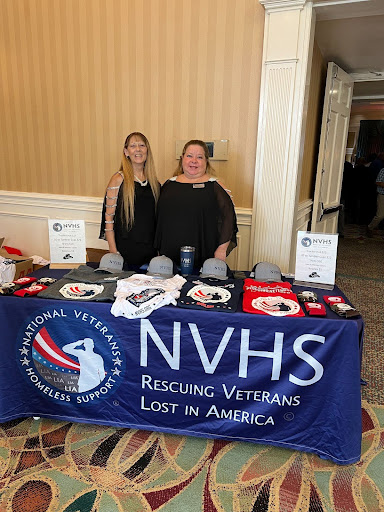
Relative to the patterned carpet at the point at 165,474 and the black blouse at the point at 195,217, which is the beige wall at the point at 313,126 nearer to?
the black blouse at the point at 195,217

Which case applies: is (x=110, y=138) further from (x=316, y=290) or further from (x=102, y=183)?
(x=316, y=290)

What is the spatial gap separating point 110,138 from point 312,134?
1872 millimetres

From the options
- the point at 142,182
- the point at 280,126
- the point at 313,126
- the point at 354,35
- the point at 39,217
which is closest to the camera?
the point at 142,182

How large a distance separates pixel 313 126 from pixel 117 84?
72.5 inches

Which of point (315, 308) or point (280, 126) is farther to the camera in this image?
point (280, 126)

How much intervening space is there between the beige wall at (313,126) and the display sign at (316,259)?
174cm

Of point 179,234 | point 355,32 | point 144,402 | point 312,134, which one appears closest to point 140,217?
point 179,234

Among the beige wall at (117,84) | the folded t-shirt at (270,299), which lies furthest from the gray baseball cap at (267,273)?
the beige wall at (117,84)

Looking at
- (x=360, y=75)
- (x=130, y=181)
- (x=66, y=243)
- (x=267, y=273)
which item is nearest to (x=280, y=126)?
(x=130, y=181)

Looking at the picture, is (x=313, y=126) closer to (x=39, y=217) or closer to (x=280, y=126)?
(x=280, y=126)

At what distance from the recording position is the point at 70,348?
5.53 ft

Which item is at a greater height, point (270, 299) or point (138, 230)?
point (138, 230)

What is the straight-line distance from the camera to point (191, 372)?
1.64 metres

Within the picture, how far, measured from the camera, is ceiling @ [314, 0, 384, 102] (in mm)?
2414
